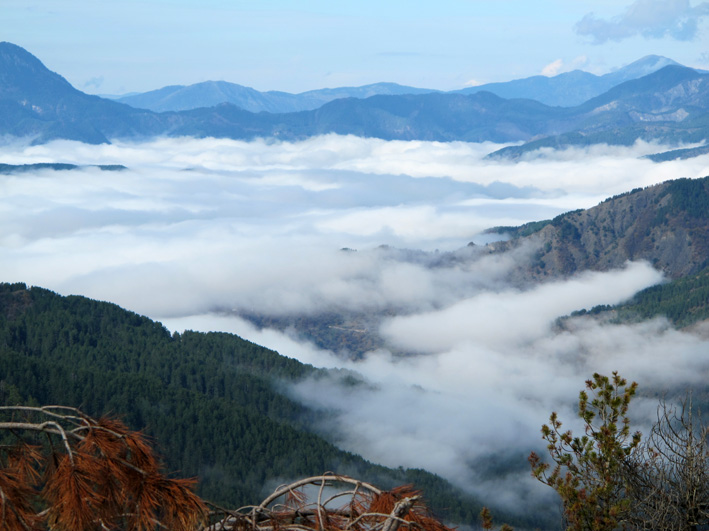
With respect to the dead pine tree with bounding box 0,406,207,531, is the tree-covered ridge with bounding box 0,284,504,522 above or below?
below

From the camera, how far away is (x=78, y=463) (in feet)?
25.9

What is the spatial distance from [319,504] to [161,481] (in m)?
1.81

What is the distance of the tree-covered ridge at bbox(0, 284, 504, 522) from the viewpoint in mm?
109938

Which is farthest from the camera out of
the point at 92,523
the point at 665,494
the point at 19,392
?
the point at 19,392

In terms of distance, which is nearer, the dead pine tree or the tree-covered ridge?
the dead pine tree

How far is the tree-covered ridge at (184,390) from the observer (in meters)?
110

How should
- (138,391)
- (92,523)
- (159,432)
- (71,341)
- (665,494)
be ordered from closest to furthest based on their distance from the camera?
(92,523) < (665,494) < (159,432) < (138,391) < (71,341)

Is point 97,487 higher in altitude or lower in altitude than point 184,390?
higher

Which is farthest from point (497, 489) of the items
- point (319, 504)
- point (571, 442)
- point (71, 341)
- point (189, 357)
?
point (319, 504)

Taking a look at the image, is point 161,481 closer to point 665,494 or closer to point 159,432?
point 665,494

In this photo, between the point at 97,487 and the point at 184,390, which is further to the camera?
the point at 184,390

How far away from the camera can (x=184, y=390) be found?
12781 cm

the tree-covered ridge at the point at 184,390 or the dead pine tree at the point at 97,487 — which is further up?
the dead pine tree at the point at 97,487

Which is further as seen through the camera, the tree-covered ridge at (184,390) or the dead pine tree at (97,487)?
the tree-covered ridge at (184,390)
